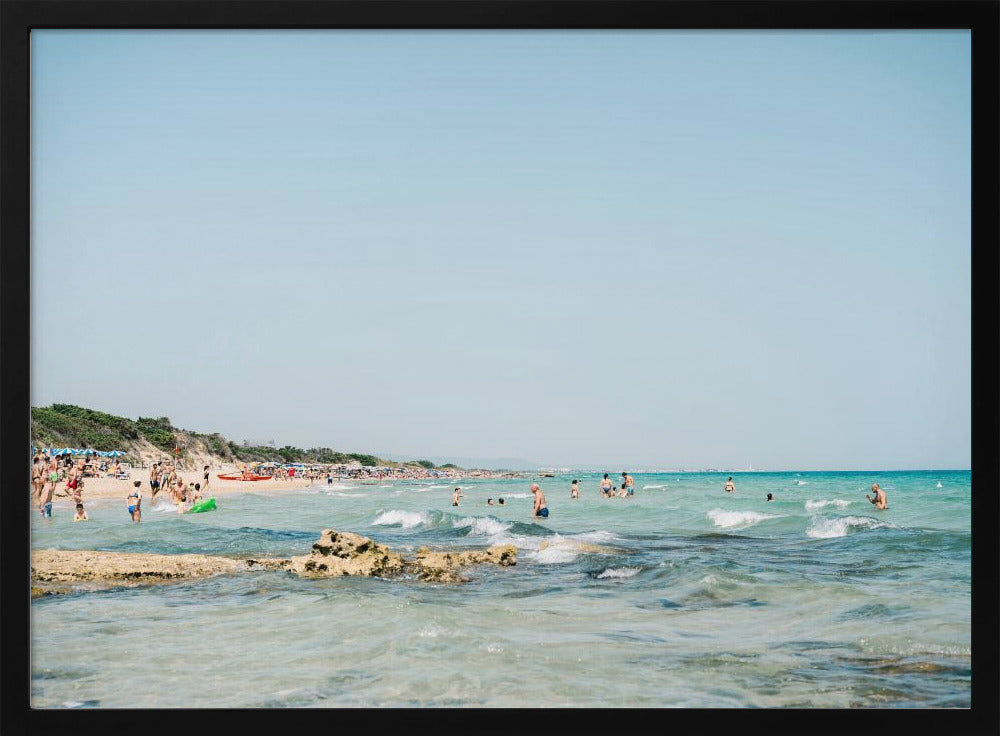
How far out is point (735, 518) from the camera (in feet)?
17.2

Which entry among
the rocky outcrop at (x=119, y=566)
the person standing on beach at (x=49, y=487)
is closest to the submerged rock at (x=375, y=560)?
the rocky outcrop at (x=119, y=566)

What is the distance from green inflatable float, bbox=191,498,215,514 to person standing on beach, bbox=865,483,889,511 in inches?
147

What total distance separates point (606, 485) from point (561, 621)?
4.10 feet

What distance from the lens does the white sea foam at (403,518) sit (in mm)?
5241

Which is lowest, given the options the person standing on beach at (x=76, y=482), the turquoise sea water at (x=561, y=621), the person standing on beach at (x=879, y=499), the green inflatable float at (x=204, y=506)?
the turquoise sea water at (x=561, y=621)

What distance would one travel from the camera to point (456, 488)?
5465 millimetres

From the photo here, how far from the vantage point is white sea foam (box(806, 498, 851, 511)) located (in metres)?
4.82

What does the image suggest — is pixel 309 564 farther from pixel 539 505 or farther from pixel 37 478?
pixel 37 478

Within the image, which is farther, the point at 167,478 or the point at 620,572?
the point at 167,478

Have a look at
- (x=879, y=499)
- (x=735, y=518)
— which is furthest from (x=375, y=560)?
(x=879, y=499)

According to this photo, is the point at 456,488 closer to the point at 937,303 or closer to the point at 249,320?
the point at 249,320

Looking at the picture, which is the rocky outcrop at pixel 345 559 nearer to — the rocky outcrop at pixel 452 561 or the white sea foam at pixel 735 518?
the rocky outcrop at pixel 452 561

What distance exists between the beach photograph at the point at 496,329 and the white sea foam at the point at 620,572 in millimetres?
20

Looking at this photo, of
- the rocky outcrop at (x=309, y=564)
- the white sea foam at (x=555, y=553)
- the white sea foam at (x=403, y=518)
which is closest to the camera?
the rocky outcrop at (x=309, y=564)
